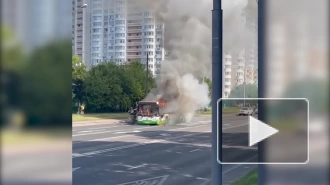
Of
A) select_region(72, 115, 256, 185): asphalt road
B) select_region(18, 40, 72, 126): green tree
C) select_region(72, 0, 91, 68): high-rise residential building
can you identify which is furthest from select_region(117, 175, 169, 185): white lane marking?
select_region(18, 40, 72, 126): green tree

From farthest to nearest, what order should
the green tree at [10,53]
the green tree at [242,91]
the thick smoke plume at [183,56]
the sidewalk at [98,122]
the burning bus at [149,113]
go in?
the burning bus at [149,113] → the thick smoke plume at [183,56] → the sidewalk at [98,122] → the green tree at [242,91] → the green tree at [10,53]

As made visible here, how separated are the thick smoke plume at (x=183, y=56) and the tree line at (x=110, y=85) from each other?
17cm

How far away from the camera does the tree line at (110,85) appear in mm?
3484

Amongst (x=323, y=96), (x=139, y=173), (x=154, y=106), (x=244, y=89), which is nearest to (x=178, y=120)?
(x=154, y=106)

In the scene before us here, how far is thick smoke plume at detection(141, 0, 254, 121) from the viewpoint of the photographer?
3.32 meters

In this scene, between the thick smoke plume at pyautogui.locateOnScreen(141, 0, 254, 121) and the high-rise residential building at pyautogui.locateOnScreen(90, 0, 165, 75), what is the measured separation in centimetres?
8

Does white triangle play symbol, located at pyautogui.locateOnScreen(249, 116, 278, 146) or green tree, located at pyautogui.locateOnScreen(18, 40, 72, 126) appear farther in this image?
white triangle play symbol, located at pyautogui.locateOnScreen(249, 116, 278, 146)

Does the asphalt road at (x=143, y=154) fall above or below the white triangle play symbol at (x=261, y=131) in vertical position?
below

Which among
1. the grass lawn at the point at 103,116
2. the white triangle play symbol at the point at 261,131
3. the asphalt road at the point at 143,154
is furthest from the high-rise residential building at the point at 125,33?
the white triangle play symbol at the point at 261,131

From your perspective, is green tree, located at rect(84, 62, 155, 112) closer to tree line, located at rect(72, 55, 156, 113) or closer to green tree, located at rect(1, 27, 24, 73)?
tree line, located at rect(72, 55, 156, 113)

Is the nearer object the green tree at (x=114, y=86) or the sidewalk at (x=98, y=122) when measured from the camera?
the sidewalk at (x=98, y=122)

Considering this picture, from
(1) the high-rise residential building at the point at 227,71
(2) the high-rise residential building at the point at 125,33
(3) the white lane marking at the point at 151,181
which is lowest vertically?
(3) the white lane marking at the point at 151,181

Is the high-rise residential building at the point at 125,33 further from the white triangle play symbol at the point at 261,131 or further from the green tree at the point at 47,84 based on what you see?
the green tree at the point at 47,84

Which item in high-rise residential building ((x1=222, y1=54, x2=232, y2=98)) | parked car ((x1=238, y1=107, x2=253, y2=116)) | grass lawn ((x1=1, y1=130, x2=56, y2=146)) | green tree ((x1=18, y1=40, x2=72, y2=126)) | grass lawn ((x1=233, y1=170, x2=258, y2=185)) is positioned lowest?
grass lawn ((x1=233, y1=170, x2=258, y2=185))
